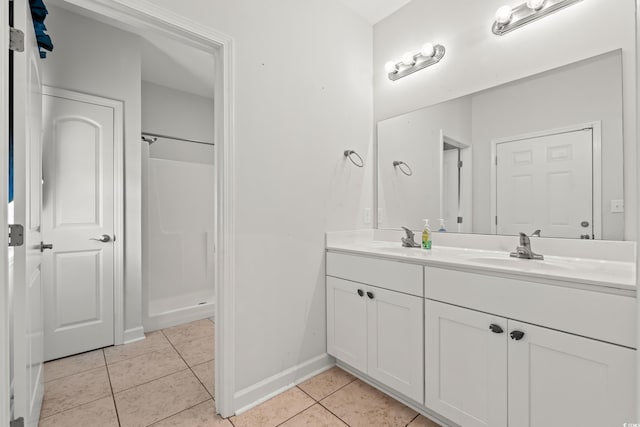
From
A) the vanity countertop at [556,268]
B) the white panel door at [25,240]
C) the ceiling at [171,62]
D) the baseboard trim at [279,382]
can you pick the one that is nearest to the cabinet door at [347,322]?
the baseboard trim at [279,382]

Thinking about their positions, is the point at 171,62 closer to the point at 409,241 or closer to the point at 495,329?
the point at 409,241

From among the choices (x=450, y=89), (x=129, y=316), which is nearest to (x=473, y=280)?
(x=450, y=89)

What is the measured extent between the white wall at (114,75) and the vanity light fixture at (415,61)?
2.16 meters

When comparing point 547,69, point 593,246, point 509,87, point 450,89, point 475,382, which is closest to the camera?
point 475,382

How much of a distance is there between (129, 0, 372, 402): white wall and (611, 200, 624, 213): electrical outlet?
138 centimetres

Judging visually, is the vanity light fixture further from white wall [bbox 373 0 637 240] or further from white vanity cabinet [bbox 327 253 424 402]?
white vanity cabinet [bbox 327 253 424 402]

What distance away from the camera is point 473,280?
4.12 ft

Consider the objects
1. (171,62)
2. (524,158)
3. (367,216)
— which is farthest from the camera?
(171,62)

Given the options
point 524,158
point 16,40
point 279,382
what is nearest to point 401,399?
point 279,382

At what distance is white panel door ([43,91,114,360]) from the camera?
6.99 ft

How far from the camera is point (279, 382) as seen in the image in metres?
1.75

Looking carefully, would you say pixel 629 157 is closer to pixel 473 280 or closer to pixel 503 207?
pixel 503 207

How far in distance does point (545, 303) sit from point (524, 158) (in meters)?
0.88

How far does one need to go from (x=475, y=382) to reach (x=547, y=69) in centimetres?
161
